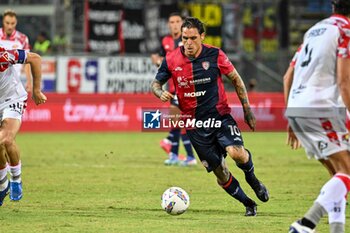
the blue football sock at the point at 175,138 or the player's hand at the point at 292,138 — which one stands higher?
the player's hand at the point at 292,138

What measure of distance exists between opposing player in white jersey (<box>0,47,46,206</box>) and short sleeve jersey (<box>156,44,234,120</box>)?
4.75 ft

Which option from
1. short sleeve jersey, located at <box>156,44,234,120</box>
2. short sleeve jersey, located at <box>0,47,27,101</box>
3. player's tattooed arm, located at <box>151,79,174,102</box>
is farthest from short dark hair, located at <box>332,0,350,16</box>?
short sleeve jersey, located at <box>0,47,27,101</box>

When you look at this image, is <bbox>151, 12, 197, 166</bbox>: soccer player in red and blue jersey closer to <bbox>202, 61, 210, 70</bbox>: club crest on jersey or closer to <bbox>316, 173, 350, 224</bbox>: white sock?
<bbox>202, 61, 210, 70</bbox>: club crest on jersey

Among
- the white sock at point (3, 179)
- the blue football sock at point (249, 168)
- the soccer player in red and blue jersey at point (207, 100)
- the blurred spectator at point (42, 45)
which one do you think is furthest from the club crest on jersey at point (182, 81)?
the blurred spectator at point (42, 45)

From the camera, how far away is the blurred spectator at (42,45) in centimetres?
2717

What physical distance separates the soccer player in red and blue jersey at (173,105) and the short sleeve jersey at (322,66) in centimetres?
796

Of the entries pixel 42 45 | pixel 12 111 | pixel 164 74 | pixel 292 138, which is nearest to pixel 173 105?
pixel 12 111

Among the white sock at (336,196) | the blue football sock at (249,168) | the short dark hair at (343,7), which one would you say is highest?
the short dark hair at (343,7)

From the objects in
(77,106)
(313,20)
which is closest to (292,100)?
(77,106)

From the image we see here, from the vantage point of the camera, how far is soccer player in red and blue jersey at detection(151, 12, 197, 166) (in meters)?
16.2

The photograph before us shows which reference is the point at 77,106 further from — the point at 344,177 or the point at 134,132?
the point at 344,177

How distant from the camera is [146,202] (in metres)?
11.7

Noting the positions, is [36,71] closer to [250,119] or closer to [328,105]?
[250,119]

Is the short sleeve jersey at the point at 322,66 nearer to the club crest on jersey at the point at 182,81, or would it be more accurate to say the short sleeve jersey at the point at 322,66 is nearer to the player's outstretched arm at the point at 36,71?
the club crest on jersey at the point at 182,81
